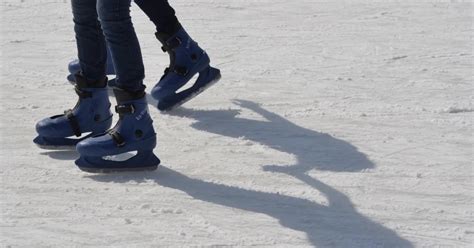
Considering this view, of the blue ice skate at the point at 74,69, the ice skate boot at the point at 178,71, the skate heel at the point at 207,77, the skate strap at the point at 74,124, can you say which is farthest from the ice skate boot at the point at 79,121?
the blue ice skate at the point at 74,69

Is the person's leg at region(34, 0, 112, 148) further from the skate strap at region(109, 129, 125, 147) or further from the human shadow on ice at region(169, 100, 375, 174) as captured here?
the human shadow on ice at region(169, 100, 375, 174)

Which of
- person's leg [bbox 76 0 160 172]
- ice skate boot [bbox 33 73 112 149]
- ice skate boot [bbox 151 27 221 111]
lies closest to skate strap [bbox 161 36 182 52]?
ice skate boot [bbox 151 27 221 111]

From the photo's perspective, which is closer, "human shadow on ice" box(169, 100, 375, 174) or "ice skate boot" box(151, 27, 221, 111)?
"human shadow on ice" box(169, 100, 375, 174)

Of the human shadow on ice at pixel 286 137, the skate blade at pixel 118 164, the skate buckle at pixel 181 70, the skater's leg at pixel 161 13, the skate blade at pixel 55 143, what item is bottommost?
the human shadow on ice at pixel 286 137

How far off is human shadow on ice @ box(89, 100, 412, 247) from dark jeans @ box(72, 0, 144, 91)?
1.28 ft

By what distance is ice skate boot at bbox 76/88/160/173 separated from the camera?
3822 millimetres

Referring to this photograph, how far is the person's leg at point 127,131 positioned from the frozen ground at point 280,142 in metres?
0.07

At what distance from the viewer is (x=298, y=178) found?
380 centimetres

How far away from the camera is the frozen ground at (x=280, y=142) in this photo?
3.35m

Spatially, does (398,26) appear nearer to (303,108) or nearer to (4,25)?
(303,108)

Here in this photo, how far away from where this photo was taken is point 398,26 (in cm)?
605

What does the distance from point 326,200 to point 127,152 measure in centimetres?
80

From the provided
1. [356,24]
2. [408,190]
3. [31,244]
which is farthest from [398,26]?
[31,244]

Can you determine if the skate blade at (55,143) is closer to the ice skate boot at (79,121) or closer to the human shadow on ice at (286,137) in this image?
the ice skate boot at (79,121)
